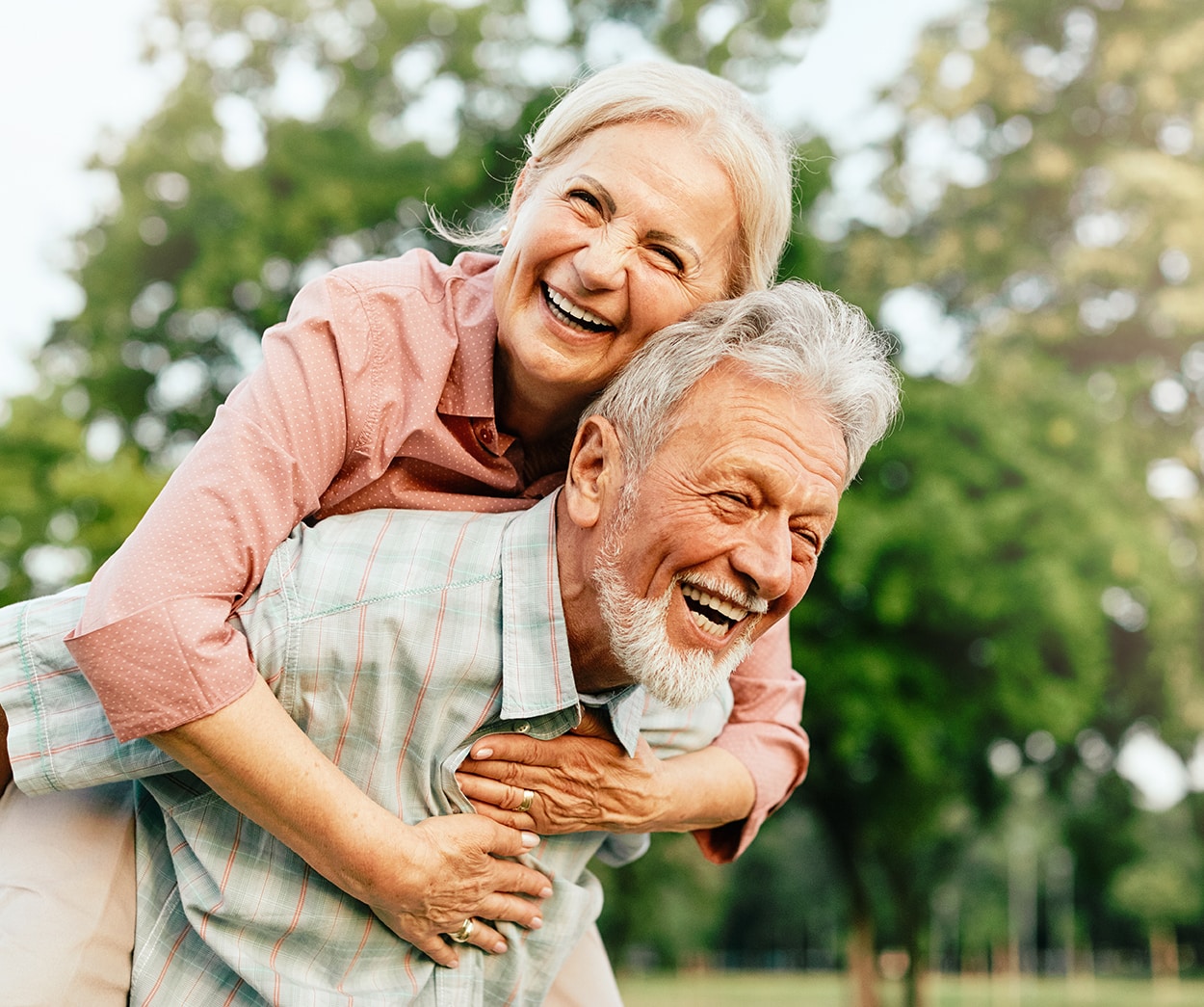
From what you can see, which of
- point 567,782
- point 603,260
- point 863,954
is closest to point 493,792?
point 567,782

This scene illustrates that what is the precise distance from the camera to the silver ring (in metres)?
2.56

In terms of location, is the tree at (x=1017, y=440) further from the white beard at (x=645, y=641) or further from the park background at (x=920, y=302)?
the white beard at (x=645, y=641)

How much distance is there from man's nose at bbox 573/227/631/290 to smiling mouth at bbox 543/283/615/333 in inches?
3.0

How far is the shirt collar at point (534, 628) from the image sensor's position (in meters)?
2.48

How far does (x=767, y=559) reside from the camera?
245 cm

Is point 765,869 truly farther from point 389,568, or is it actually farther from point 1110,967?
point 389,568

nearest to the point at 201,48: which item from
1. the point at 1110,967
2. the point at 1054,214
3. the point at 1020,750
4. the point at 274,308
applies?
the point at 274,308

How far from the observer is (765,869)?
158 feet

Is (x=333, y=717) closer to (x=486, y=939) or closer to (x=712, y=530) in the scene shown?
(x=486, y=939)

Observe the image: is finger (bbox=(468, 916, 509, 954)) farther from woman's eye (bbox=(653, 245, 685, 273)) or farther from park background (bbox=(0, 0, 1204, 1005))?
park background (bbox=(0, 0, 1204, 1005))

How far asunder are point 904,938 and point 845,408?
1773cm

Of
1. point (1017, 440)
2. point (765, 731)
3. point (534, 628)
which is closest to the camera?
point (534, 628)

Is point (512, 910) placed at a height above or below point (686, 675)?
below

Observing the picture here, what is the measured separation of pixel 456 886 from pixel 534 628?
21.3 inches
